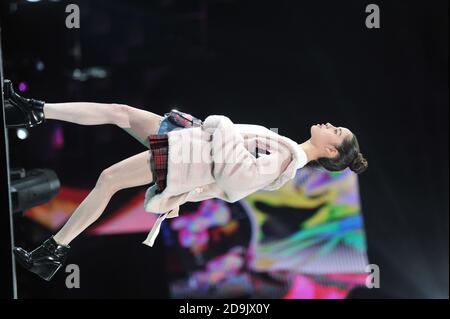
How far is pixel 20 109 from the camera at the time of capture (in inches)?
88.7

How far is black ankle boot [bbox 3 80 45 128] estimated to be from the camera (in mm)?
2215

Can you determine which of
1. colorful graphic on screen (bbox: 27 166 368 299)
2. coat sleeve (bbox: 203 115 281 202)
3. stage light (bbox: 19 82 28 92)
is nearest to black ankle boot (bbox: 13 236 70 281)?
coat sleeve (bbox: 203 115 281 202)

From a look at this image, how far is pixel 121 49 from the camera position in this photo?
3.44 metres

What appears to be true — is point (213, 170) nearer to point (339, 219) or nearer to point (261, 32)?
point (261, 32)

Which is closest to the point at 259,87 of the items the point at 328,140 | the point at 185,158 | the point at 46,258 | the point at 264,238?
the point at 264,238

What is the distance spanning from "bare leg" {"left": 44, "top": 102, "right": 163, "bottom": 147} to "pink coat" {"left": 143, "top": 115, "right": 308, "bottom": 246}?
0.20 m

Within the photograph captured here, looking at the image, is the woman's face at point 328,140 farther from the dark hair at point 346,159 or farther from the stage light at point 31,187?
the stage light at point 31,187

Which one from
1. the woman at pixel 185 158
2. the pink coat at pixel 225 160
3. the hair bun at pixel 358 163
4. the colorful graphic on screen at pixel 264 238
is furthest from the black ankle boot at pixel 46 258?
the colorful graphic on screen at pixel 264 238

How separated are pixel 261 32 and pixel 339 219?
1.31 meters

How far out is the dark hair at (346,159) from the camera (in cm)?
214

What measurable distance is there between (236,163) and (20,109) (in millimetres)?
925

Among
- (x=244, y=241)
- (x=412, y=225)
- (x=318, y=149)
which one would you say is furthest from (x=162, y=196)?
(x=412, y=225)
